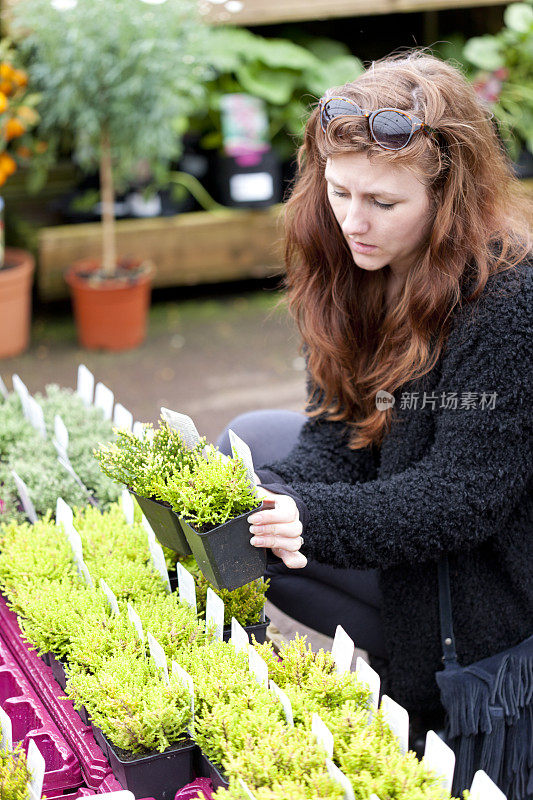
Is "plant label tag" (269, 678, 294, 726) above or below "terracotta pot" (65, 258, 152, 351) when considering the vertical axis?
above

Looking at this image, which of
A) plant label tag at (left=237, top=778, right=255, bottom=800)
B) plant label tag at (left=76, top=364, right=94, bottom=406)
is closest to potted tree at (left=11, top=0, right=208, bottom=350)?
plant label tag at (left=76, top=364, right=94, bottom=406)

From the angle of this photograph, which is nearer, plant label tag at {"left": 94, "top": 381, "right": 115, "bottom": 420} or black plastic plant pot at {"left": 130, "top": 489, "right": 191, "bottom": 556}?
black plastic plant pot at {"left": 130, "top": 489, "right": 191, "bottom": 556}

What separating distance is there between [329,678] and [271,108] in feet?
13.9

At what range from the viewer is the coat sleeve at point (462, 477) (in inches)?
58.7

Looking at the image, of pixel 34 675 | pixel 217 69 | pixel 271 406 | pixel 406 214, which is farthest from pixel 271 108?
pixel 34 675

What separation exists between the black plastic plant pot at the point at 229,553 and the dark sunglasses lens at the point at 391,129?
58 cm

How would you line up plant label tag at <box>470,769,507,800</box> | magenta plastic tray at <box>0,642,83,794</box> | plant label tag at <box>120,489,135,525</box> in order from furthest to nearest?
plant label tag at <box>120,489,135,525</box> < magenta plastic tray at <box>0,642,83,794</box> < plant label tag at <box>470,769,507,800</box>

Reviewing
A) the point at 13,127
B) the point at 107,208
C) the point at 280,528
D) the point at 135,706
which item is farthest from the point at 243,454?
the point at 107,208

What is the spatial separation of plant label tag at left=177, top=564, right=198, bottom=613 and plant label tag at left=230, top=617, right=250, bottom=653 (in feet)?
0.37

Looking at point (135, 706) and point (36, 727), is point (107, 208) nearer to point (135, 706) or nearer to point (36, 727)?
point (36, 727)

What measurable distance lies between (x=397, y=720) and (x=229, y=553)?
332mm

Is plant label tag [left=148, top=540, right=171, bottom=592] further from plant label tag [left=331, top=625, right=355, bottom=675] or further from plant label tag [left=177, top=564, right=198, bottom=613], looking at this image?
plant label tag [left=331, top=625, right=355, bottom=675]

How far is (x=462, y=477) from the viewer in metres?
1.51

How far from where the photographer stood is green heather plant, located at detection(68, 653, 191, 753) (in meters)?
1.21
